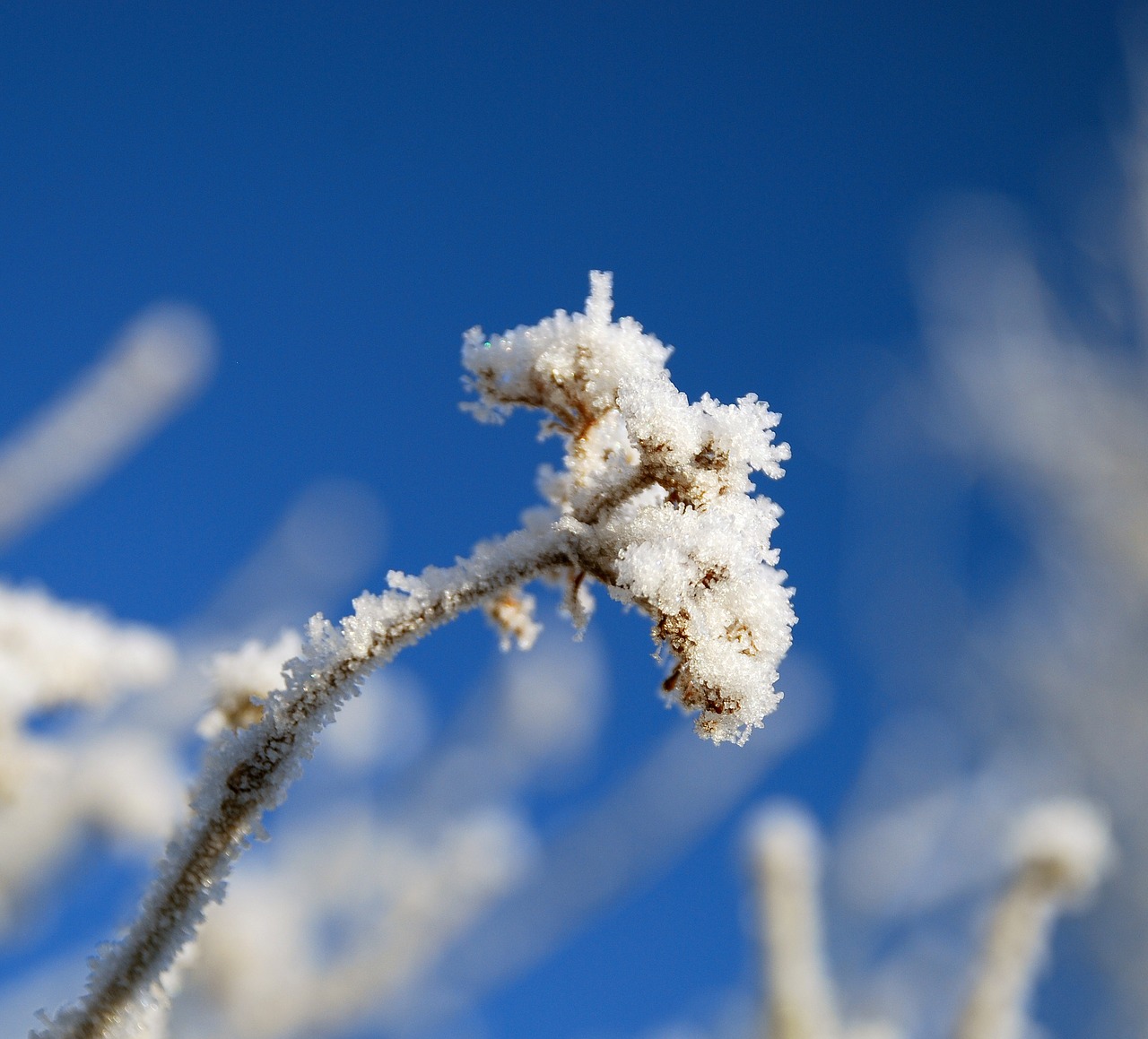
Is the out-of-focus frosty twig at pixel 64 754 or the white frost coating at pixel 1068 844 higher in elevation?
the white frost coating at pixel 1068 844

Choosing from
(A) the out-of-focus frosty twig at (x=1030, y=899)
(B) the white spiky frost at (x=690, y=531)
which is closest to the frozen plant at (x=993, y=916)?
(A) the out-of-focus frosty twig at (x=1030, y=899)

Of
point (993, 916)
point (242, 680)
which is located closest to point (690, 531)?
point (242, 680)

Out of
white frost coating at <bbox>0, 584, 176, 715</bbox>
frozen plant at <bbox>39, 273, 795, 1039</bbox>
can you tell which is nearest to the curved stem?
frozen plant at <bbox>39, 273, 795, 1039</bbox>

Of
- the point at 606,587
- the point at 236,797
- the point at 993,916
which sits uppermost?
the point at 993,916

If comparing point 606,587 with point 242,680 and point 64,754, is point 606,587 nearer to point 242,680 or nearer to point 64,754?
point 242,680

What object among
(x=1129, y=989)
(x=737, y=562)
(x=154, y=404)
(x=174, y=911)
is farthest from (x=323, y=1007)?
(x=737, y=562)

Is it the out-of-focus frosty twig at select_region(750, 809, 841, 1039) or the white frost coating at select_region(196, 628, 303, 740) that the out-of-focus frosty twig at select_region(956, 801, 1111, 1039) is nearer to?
the out-of-focus frosty twig at select_region(750, 809, 841, 1039)

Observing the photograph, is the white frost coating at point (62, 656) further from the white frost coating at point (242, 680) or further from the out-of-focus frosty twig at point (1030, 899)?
the out-of-focus frosty twig at point (1030, 899)
